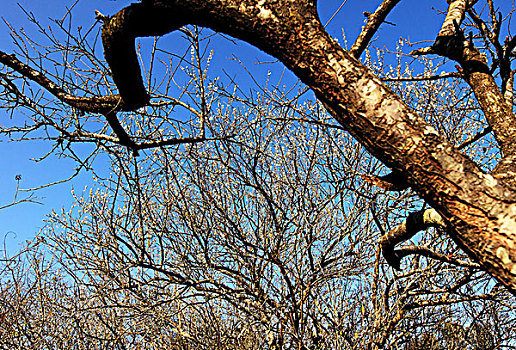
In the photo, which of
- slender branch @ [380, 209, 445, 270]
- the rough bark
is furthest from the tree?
slender branch @ [380, 209, 445, 270]

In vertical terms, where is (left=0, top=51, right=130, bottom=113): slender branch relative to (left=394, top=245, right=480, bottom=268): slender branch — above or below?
above

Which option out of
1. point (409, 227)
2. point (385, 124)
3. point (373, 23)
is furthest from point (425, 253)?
point (373, 23)

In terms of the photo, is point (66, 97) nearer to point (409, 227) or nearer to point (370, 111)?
point (370, 111)

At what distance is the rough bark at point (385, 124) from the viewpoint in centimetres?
137

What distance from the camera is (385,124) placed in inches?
58.0

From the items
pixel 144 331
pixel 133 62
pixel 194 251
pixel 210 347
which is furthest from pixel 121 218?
pixel 133 62

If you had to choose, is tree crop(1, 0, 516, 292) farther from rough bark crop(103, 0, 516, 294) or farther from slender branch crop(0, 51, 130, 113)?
slender branch crop(0, 51, 130, 113)

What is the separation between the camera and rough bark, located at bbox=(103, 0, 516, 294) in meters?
1.37

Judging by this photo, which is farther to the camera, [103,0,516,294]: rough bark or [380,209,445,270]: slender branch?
[380,209,445,270]: slender branch

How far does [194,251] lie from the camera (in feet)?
19.3

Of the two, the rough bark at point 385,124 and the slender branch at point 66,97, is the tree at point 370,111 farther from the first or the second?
the slender branch at point 66,97

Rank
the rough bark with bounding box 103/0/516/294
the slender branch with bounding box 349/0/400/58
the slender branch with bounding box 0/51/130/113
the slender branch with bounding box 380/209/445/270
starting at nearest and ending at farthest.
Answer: the rough bark with bounding box 103/0/516/294 → the slender branch with bounding box 380/209/445/270 → the slender branch with bounding box 349/0/400/58 → the slender branch with bounding box 0/51/130/113

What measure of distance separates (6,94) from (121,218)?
3.89 meters

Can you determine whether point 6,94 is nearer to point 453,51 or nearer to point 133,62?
point 133,62
